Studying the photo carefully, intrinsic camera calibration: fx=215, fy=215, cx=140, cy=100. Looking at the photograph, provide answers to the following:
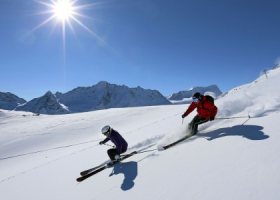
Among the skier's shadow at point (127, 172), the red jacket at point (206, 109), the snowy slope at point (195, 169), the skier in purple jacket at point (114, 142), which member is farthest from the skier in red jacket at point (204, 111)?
the skier's shadow at point (127, 172)

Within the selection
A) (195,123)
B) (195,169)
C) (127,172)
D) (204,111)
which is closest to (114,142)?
(127,172)

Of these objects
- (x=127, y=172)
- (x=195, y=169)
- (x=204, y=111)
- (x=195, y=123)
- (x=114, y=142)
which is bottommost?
(x=127, y=172)

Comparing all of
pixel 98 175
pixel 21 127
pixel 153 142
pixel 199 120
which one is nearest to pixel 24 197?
pixel 98 175

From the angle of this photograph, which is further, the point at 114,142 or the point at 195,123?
the point at 195,123

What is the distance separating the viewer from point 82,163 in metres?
9.07

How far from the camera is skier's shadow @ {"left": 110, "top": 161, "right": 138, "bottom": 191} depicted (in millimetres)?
5301

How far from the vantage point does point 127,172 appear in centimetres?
629

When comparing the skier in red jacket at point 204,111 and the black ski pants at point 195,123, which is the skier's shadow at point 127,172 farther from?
the skier in red jacket at point 204,111

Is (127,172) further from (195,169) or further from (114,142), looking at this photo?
(195,169)

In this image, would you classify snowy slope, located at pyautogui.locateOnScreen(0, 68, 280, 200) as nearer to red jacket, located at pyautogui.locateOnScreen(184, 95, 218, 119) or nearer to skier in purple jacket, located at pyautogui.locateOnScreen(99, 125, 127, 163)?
skier in purple jacket, located at pyautogui.locateOnScreen(99, 125, 127, 163)

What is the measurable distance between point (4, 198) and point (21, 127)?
1435 cm

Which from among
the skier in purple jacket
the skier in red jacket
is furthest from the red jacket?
the skier in purple jacket

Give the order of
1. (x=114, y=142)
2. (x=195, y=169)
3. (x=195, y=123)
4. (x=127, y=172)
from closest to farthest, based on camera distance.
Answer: (x=195, y=169)
(x=127, y=172)
(x=114, y=142)
(x=195, y=123)

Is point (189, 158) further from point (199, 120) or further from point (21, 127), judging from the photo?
point (21, 127)
